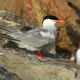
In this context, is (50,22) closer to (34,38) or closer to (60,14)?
(34,38)

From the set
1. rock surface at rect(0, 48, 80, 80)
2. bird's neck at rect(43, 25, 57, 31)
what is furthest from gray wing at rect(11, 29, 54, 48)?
rock surface at rect(0, 48, 80, 80)

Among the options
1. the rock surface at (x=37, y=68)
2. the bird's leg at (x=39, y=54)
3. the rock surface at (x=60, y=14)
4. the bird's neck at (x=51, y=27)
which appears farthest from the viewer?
the rock surface at (x=60, y=14)

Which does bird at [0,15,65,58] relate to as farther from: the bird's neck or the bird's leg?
the bird's neck

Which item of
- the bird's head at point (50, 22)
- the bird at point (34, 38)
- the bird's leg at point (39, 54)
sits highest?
the bird's head at point (50, 22)

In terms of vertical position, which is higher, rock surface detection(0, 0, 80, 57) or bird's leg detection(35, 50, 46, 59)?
rock surface detection(0, 0, 80, 57)

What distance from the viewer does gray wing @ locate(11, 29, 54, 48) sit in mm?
11555

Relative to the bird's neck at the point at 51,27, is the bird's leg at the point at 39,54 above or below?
below

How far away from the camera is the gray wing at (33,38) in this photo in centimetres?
1155

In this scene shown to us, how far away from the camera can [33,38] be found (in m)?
11.7

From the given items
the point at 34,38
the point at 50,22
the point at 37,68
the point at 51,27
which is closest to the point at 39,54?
the point at 34,38

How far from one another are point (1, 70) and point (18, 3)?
7.07m

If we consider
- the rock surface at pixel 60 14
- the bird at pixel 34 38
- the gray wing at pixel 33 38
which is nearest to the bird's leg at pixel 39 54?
the bird at pixel 34 38

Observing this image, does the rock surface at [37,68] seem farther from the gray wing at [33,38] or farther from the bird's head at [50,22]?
the bird's head at [50,22]

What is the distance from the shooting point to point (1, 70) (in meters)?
8.23
